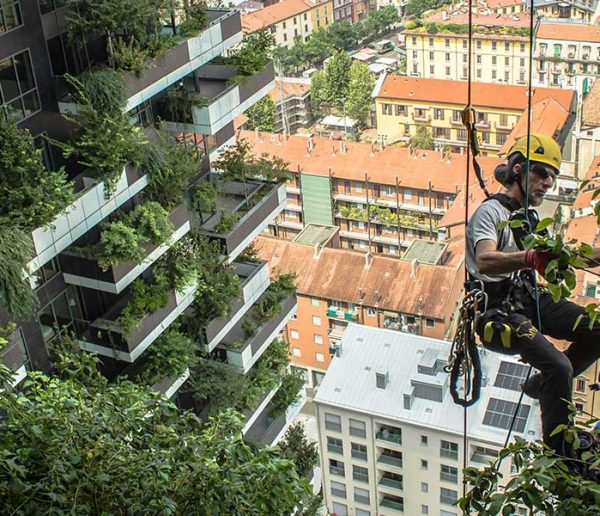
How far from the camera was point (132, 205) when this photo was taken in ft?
38.3

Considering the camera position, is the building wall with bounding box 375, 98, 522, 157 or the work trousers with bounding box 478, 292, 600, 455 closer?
the work trousers with bounding box 478, 292, 600, 455

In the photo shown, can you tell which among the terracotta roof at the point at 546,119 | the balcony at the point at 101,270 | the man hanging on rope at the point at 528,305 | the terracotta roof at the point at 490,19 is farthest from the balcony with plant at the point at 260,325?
the terracotta roof at the point at 490,19

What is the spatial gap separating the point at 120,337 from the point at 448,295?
688 inches

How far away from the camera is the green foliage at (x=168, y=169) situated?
11.1 m

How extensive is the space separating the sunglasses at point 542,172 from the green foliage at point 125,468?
8.54 ft

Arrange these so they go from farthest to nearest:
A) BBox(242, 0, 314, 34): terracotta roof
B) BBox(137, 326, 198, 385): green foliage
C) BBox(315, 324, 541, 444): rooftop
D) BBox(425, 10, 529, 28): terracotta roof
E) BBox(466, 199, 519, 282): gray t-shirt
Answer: BBox(242, 0, 314, 34): terracotta roof, BBox(425, 10, 529, 28): terracotta roof, BBox(315, 324, 541, 444): rooftop, BBox(137, 326, 198, 385): green foliage, BBox(466, 199, 519, 282): gray t-shirt

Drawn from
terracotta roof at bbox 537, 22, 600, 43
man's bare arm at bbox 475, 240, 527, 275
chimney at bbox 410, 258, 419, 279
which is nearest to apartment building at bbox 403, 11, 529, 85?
terracotta roof at bbox 537, 22, 600, 43

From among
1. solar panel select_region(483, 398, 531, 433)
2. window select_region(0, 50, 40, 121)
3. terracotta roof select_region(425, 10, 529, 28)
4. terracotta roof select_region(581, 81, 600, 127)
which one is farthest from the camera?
terracotta roof select_region(425, 10, 529, 28)

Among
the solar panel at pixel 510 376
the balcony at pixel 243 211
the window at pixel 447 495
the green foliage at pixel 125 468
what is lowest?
the window at pixel 447 495

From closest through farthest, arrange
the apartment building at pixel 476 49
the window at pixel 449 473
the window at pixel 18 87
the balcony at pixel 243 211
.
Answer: the window at pixel 18 87
the balcony at pixel 243 211
the window at pixel 449 473
the apartment building at pixel 476 49

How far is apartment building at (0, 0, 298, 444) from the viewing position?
33.1 ft

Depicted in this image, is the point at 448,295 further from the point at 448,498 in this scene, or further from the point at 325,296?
the point at 448,498

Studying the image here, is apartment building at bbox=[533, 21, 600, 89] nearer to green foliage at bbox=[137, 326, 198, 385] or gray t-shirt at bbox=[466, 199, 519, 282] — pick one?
green foliage at bbox=[137, 326, 198, 385]

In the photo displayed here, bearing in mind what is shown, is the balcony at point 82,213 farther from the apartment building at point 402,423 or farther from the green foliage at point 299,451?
the apartment building at point 402,423
